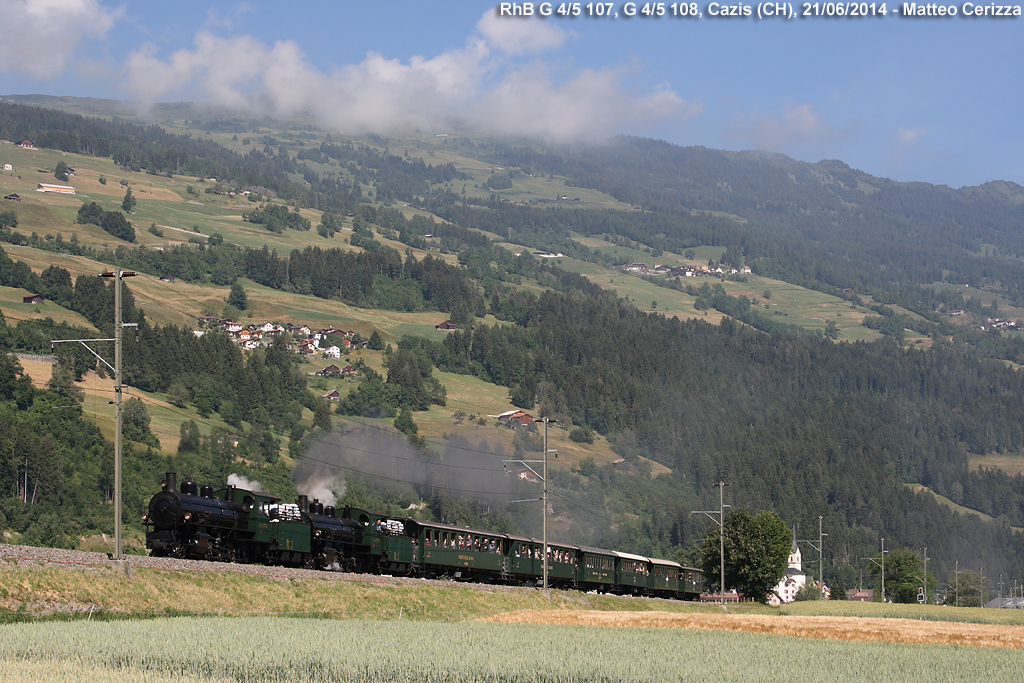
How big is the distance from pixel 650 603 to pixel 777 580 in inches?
1629

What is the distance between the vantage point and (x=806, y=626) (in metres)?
59.1

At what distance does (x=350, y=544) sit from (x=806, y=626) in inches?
1155

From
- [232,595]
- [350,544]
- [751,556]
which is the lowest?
[751,556]

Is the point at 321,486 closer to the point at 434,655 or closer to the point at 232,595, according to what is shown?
the point at 232,595

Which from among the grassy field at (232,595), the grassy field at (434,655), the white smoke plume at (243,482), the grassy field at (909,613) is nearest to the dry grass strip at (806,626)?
the grassy field at (232,595)

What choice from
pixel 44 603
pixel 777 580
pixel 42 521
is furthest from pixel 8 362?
pixel 44 603

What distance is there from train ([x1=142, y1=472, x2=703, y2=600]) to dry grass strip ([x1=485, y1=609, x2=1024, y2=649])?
13.3 meters

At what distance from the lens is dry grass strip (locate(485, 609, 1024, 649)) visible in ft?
174

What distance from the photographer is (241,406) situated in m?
184

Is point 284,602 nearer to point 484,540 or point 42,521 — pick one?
point 484,540

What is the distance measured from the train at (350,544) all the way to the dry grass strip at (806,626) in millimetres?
13294

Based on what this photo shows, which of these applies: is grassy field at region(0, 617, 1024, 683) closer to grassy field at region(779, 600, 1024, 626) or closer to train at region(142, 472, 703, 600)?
train at region(142, 472, 703, 600)

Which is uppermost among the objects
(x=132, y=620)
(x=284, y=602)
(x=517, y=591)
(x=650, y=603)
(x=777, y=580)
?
(x=132, y=620)

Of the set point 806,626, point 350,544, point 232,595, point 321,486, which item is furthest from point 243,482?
point 806,626
